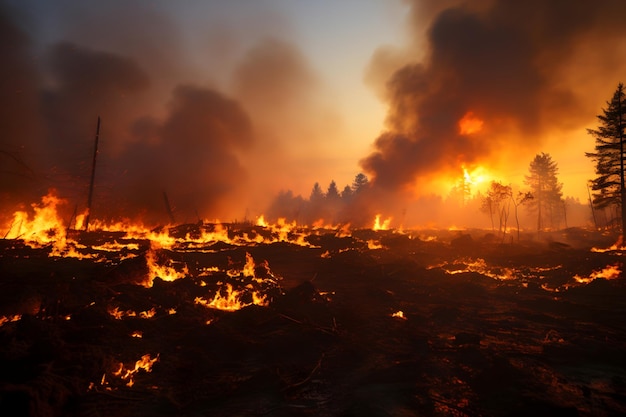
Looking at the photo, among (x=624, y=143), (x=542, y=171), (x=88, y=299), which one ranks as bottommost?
(x=88, y=299)

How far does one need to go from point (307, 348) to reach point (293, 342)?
A: 0.59 meters

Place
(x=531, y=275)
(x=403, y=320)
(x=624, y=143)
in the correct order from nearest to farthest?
1. (x=403, y=320)
2. (x=531, y=275)
3. (x=624, y=143)

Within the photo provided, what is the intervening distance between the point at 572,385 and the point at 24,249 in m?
29.3

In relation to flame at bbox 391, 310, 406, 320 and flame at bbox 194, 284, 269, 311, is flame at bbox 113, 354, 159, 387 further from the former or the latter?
flame at bbox 391, 310, 406, 320

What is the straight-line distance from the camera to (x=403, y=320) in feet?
47.8

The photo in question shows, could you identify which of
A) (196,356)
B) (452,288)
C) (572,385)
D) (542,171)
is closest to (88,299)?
(196,356)

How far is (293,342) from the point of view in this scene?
11617 millimetres

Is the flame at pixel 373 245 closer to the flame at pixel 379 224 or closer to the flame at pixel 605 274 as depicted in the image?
the flame at pixel 379 224

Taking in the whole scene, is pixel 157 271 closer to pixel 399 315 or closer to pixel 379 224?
pixel 399 315

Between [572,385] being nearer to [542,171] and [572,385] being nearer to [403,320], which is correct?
[403,320]

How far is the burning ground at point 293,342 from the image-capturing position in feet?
25.0

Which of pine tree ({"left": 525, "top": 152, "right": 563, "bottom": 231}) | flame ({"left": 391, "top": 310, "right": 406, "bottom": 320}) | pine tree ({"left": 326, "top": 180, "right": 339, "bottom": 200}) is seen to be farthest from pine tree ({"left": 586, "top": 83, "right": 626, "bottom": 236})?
pine tree ({"left": 326, "top": 180, "right": 339, "bottom": 200})

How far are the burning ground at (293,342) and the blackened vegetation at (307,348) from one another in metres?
0.05

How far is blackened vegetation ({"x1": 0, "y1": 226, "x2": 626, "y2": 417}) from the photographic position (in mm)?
7539
